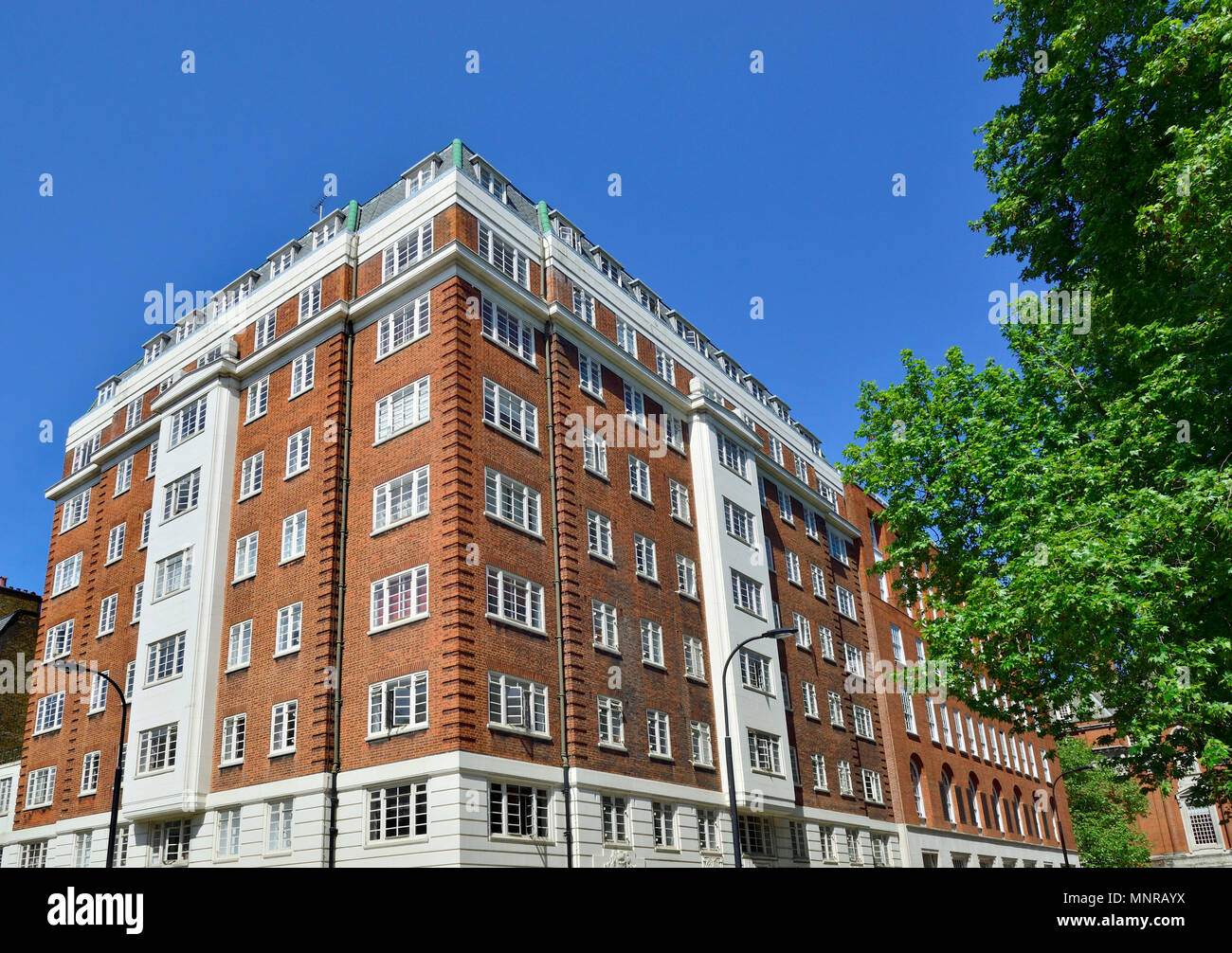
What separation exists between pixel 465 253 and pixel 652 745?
1855 centimetres

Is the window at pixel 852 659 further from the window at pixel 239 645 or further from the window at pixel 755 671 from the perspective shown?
the window at pixel 239 645

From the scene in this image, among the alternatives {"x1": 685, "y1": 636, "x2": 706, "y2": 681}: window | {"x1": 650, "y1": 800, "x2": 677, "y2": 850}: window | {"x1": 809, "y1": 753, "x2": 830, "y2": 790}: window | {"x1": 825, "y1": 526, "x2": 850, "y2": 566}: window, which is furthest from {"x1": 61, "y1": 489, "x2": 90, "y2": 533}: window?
{"x1": 825, "y1": 526, "x2": 850, "y2": 566}: window

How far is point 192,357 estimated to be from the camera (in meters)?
43.2

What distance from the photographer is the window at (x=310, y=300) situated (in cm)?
3734

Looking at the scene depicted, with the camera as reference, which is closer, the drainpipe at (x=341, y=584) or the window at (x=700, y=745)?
the drainpipe at (x=341, y=584)

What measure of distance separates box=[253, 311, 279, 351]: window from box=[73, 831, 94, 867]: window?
66.9 feet

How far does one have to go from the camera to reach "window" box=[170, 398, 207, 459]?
3950 centimetres

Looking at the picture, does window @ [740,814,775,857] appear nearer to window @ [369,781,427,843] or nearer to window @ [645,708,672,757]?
window @ [645,708,672,757]

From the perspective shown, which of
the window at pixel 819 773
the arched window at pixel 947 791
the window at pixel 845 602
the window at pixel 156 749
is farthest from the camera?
the arched window at pixel 947 791

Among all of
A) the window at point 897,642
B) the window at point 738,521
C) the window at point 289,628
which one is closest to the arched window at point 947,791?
the window at point 897,642

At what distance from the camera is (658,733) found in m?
34.9

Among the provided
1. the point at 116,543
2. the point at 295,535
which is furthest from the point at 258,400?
the point at 116,543

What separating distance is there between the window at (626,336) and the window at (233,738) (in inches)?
817
